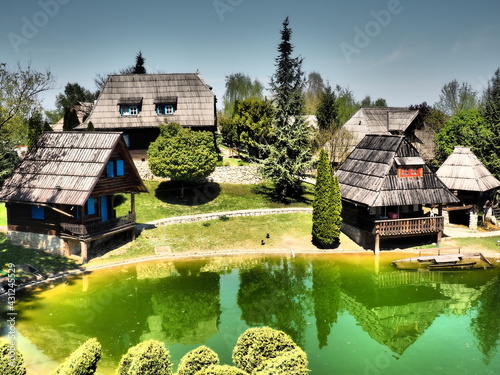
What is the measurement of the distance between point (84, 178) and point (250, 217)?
45.8 ft

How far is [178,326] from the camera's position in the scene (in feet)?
63.8

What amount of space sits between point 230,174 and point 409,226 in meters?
19.3

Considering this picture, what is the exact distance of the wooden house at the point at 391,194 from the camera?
95.1 ft

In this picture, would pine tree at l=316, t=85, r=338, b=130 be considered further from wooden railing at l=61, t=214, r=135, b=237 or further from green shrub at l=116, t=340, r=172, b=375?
green shrub at l=116, t=340, r=172, b=375

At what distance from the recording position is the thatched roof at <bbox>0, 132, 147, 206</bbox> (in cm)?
2625

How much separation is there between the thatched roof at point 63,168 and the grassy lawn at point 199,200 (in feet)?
21.2

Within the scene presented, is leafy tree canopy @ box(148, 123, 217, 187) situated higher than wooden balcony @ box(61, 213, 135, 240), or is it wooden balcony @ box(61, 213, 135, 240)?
leafy tree canopy @ box(148, 123, 217, 187)

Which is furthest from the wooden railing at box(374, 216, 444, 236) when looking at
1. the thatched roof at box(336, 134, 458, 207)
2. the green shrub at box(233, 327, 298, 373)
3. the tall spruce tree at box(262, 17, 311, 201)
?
the green shrub at box(233, 327, 298, 373)

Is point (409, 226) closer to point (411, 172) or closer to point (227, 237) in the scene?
point (411, 172)

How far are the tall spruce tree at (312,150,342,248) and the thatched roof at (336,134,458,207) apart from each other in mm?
1672

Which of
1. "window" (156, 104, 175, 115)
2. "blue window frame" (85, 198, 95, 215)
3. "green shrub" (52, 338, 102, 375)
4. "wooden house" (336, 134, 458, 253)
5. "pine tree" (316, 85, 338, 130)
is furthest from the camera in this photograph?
"pine tree" (316, 85, 338, 130)

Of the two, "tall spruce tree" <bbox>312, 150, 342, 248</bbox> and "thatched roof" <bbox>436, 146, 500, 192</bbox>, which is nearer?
"tall spruce tree" <bbox>312, 150, 342, 248</bbox>

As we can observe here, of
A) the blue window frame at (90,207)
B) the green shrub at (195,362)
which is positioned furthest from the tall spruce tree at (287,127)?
the green shrub at (195,362)

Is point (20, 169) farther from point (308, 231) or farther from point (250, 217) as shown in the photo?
point (308, 231)
